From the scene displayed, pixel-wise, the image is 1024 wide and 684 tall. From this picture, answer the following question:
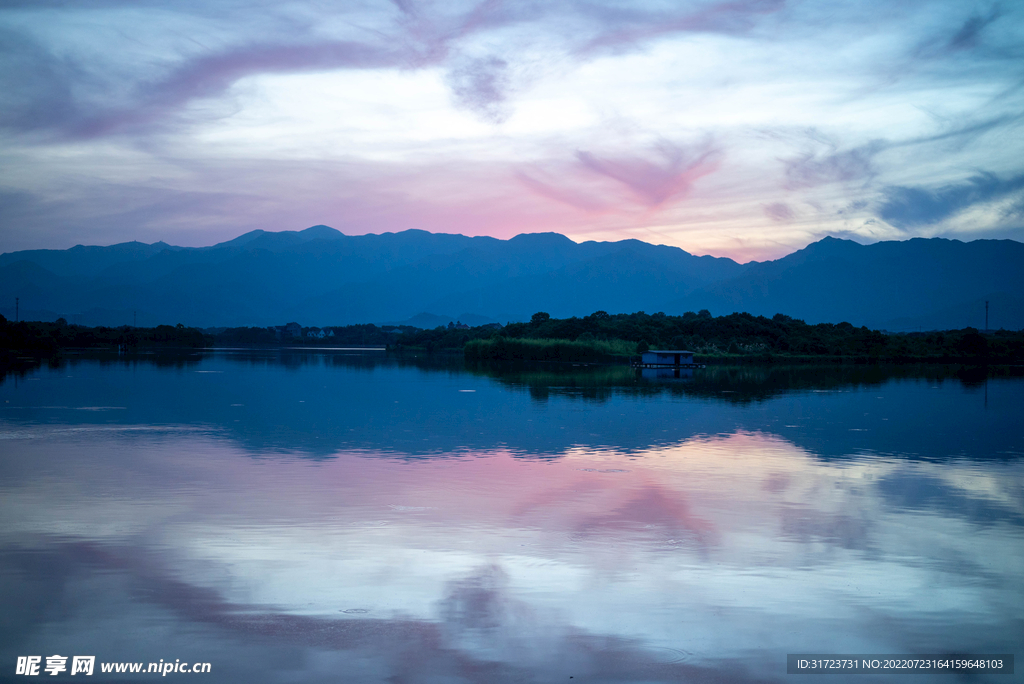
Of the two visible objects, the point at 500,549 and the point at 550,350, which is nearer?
the point at 500,549

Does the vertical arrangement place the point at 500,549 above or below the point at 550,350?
below

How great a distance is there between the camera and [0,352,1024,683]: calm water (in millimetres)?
6832

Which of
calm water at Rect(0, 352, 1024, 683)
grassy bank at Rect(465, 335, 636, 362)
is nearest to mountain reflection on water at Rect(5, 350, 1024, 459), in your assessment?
calm water at Rect(0, 352, 1024, 683)

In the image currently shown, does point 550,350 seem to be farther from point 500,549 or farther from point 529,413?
point 500,549

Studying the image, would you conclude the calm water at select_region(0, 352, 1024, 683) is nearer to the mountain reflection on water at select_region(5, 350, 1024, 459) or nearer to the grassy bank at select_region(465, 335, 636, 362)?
the mountain reflection on water at select_region(5, 350, 1024, 459)

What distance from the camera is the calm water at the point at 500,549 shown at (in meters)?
6.83

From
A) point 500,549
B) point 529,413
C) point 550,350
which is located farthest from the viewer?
point 550,350

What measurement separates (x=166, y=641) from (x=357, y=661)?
5.98ft

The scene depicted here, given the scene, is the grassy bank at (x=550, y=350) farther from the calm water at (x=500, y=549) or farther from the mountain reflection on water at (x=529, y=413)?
the calm water at (x=500, y=549)

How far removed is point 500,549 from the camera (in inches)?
393

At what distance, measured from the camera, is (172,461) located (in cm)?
1667

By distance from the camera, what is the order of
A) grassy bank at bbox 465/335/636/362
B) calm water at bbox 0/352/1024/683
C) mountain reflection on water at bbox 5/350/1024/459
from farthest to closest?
grassy bank at bbox 465/335/636/362
mountain reflection on water at bbox 5/350/1024/459
calm water at bbox 0/352/1024/683

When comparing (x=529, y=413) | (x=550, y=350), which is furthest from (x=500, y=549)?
(x=550, y=350)

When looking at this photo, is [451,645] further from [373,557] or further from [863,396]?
[863,396]
